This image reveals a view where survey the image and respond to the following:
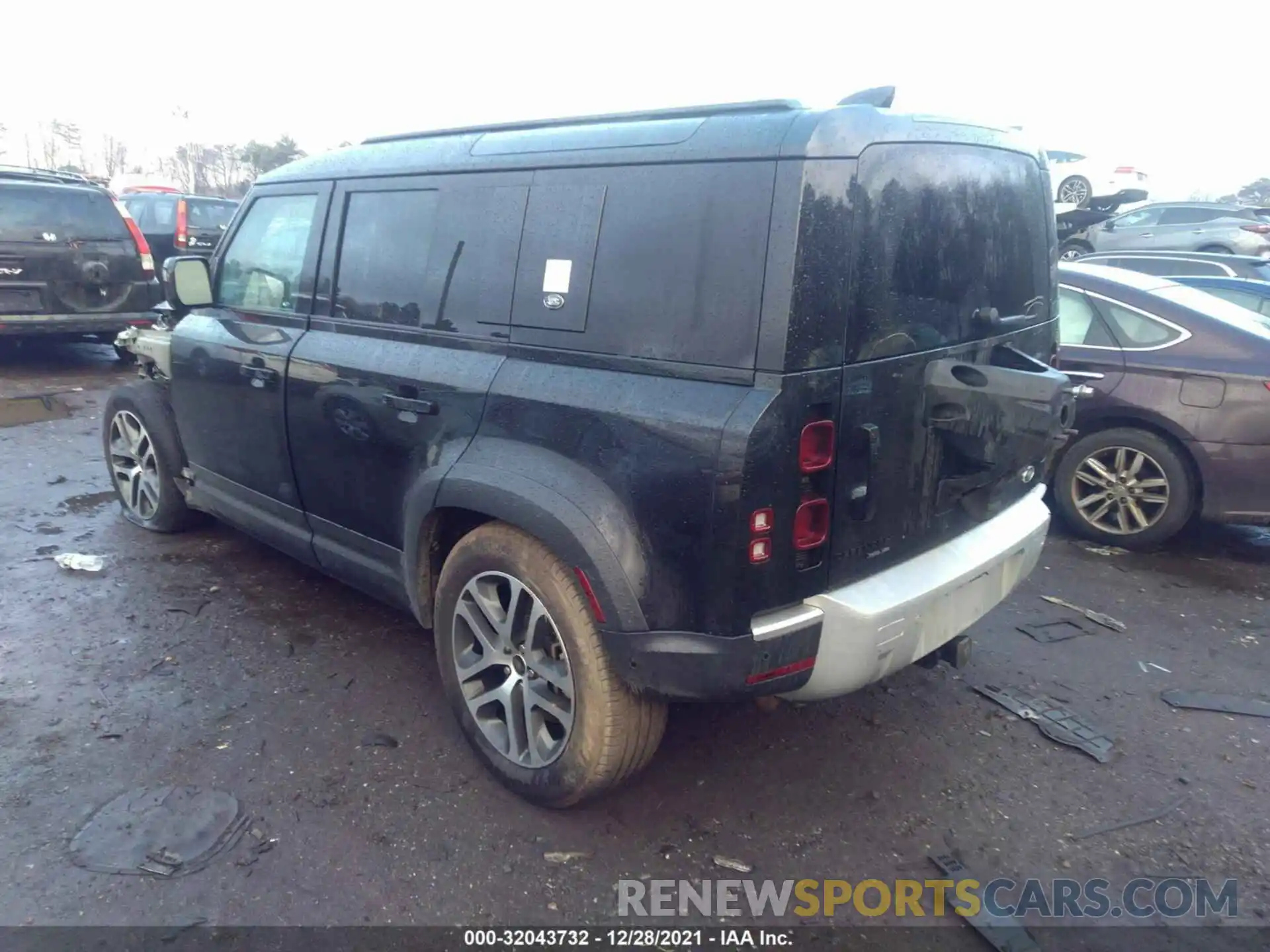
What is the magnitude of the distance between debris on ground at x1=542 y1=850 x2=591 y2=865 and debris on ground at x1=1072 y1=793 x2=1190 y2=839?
5.05 feet

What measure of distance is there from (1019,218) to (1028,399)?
2.66ft

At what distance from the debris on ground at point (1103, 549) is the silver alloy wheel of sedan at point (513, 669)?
12.5 ft

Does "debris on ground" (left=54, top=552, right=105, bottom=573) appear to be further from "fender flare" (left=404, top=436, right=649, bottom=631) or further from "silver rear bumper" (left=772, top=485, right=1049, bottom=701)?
"silver rear bumper" (left=772, top=485, right=1049, bottom=701)

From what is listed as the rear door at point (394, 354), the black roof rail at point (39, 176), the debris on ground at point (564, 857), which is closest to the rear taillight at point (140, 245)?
the black roof rail at point (39, 176)

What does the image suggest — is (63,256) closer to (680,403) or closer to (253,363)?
(253,363)

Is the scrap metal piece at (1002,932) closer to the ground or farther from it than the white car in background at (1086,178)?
closer to the ground

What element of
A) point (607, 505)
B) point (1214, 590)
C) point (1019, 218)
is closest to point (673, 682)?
point (607, 505)

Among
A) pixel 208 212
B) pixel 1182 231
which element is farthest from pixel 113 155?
pixel 1182 231

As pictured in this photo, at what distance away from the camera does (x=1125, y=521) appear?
5.25 meters

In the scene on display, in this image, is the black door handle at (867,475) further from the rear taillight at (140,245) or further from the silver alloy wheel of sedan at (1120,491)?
the rear taillight at (140,245)

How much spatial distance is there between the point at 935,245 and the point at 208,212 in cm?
1470

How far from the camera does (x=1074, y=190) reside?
60.3ft

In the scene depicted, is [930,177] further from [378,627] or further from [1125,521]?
[1125,521]

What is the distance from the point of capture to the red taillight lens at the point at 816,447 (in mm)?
2291
